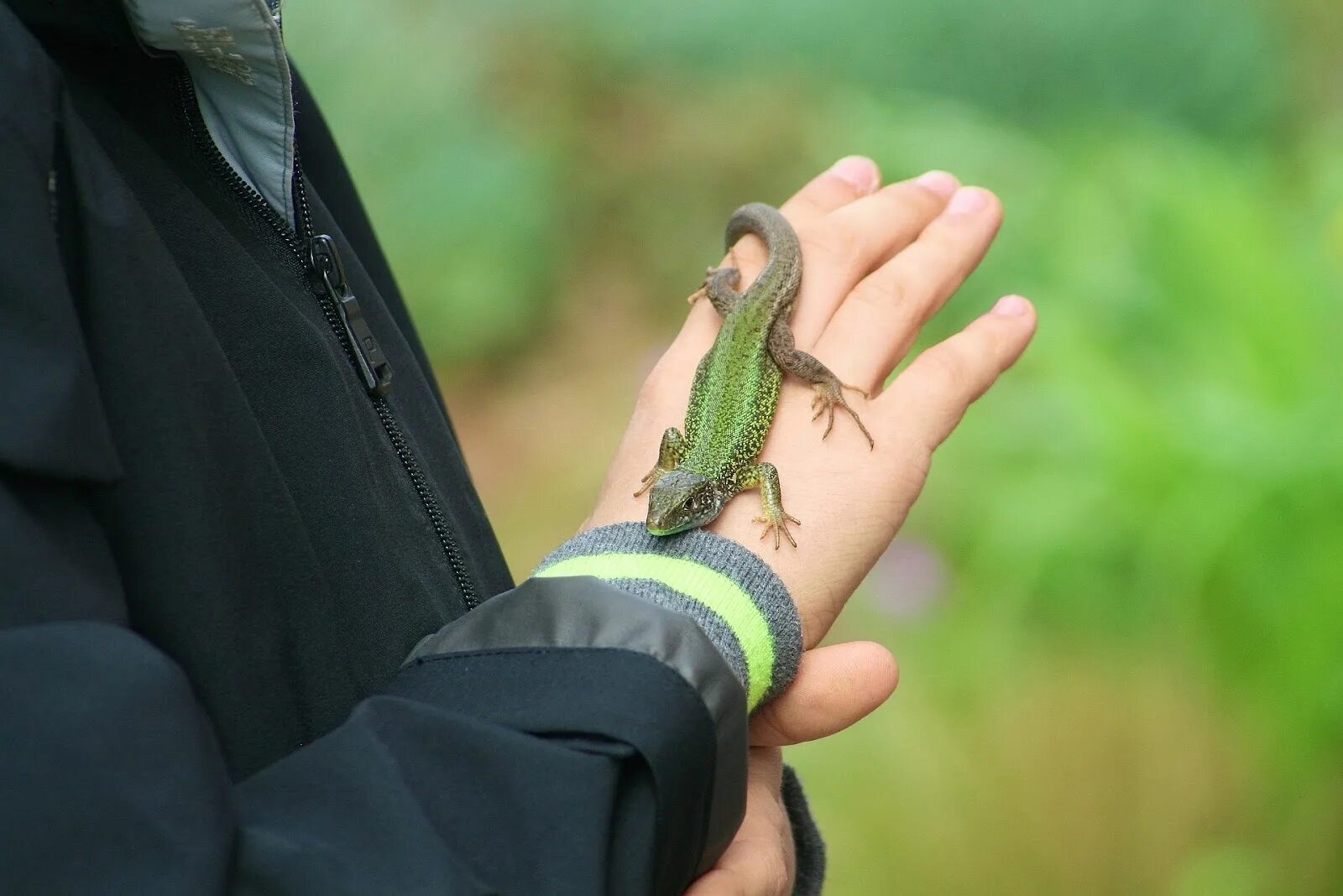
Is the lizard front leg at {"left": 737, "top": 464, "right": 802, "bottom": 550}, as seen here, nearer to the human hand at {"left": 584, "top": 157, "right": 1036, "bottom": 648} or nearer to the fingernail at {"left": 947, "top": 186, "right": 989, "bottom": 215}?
the human hand at {"left": 584, "top": 157, "right": 1036, "bottom": 648}

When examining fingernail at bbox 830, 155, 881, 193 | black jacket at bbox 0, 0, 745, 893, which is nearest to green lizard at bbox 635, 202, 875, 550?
fingernail at bbox 830, 155, 881, 193

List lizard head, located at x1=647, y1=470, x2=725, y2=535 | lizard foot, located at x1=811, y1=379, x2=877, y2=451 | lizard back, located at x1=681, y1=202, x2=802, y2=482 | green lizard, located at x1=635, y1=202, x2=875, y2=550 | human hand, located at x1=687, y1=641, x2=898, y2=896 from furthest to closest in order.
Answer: lizard back, located at x1=681, y1=202, x2=802, y2=482
green lizard, located at x1=635, y1=202, x2=875, y2=550
lizard foot, located at x1=811, y1=379, x2=877, y2=451
lizard head, located at x1=647, y1=470, x2=725, y2=535
human hand, located at x1=687, y1=641, x2=898, y2=896

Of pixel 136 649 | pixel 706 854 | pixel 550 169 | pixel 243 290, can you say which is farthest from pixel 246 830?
pixel 550 169

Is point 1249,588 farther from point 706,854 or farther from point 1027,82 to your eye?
point 706,854

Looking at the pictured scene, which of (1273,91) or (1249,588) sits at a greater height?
(1273,91)

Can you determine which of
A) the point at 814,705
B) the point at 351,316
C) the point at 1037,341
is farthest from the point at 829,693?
the point at 1037,341

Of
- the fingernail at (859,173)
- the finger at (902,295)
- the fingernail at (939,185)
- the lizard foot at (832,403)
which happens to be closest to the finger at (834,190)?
the fingernail at (859,173)

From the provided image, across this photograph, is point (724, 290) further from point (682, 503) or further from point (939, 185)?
point (682, 503)

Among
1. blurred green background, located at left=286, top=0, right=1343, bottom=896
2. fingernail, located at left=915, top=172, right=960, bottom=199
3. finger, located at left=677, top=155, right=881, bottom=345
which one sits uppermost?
fingernail, located at left=915, top=172, right=960, bottom=199
